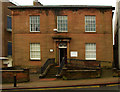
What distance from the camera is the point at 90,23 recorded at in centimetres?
2209

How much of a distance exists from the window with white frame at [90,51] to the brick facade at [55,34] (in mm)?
381

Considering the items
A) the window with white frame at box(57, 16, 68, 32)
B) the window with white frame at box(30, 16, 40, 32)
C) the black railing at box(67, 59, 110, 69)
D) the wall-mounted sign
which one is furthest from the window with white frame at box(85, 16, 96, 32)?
the window with white frame at box(30, 16, 40, 32)

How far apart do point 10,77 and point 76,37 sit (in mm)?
9707

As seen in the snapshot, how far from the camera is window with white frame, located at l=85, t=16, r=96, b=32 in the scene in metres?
22.1

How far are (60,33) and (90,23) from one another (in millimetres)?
3880

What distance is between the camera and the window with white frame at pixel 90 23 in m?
22.1

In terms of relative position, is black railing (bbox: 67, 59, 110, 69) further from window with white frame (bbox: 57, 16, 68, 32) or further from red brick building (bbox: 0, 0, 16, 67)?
red brick building (bbox: 0, 0, 16, 67)

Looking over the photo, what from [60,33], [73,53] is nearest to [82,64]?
[73,53]

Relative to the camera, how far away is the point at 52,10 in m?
22.1

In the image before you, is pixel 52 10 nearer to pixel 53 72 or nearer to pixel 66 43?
pixel 66 43

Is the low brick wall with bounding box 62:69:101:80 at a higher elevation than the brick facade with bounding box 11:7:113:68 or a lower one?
lower

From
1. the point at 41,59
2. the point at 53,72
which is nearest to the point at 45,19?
the point at 41,59

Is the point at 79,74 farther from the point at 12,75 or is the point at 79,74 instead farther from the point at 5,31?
the point at 5,31

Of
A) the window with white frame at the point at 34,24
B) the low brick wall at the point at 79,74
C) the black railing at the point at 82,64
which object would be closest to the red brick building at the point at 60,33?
the window with white frame at the point at 34,24
